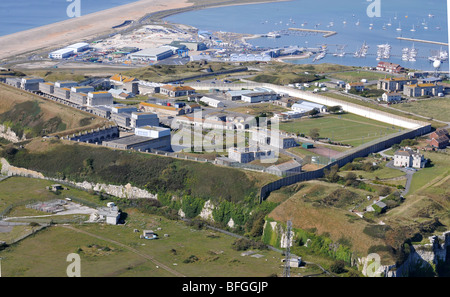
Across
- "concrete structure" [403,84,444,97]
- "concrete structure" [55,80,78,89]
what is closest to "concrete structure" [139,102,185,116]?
"concrete structure" [55,80,78,89]

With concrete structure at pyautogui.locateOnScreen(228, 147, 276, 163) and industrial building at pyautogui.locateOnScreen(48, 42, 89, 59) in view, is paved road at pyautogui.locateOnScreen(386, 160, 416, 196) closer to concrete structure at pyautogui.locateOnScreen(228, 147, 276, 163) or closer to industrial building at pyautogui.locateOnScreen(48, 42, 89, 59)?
concrete structure at pyautogui.locateOnScreen(228, 147, 276, 163)

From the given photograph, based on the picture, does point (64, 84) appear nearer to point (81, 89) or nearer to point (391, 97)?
point (81, 89)

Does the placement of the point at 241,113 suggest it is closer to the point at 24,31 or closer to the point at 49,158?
the point at 49,158

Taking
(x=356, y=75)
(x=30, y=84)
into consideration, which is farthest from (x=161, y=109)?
(x=356, y=75)

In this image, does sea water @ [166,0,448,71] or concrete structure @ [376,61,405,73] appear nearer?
concrete structure @ [376,61,405,73]

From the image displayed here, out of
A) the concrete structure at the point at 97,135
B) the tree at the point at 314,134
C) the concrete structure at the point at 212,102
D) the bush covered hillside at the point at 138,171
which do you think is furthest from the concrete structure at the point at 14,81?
the tree at the point at 314,134
